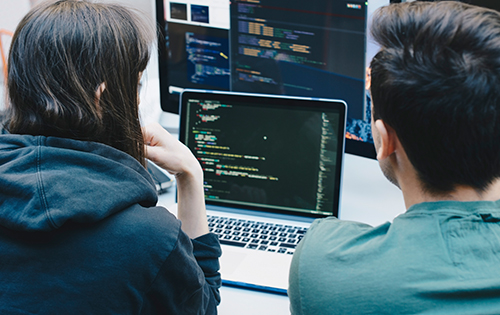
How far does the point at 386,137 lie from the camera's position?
A: 23.2 inches

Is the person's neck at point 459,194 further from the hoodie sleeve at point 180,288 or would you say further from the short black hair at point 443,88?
the hoodie sleeve at point 180,288

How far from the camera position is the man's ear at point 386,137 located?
586 mm

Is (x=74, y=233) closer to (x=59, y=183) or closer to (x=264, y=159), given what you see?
(x=59, y=183)

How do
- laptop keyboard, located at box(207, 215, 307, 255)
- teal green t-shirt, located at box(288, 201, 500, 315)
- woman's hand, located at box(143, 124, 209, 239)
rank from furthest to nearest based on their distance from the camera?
laptop keyboard, located at box(207, 215, 307, 255), woman's hand, located at box(143, 124, 209, 239), teal green t-shirt, located at box(288, 201, 500, 315)

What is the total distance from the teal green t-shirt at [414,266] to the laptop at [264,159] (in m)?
0.41

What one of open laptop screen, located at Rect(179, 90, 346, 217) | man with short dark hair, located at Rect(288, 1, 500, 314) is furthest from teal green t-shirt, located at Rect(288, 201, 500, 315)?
open laptop screen, located at Rect(179, 90, 346, 217)

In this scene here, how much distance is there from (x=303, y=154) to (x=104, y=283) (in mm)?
628

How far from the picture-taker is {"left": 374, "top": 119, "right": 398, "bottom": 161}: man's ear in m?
0.59

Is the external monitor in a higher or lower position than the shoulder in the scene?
higher

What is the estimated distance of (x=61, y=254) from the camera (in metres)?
0.53

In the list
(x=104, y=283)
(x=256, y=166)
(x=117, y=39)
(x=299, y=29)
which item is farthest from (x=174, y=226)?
(x=299, y=29)

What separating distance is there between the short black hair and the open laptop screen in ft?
1.53

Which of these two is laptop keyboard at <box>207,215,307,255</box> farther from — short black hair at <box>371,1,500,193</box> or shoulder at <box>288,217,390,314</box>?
short black hair at <box>371,1,500,193</box>

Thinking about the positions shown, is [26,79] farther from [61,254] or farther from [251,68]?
[251,68]
